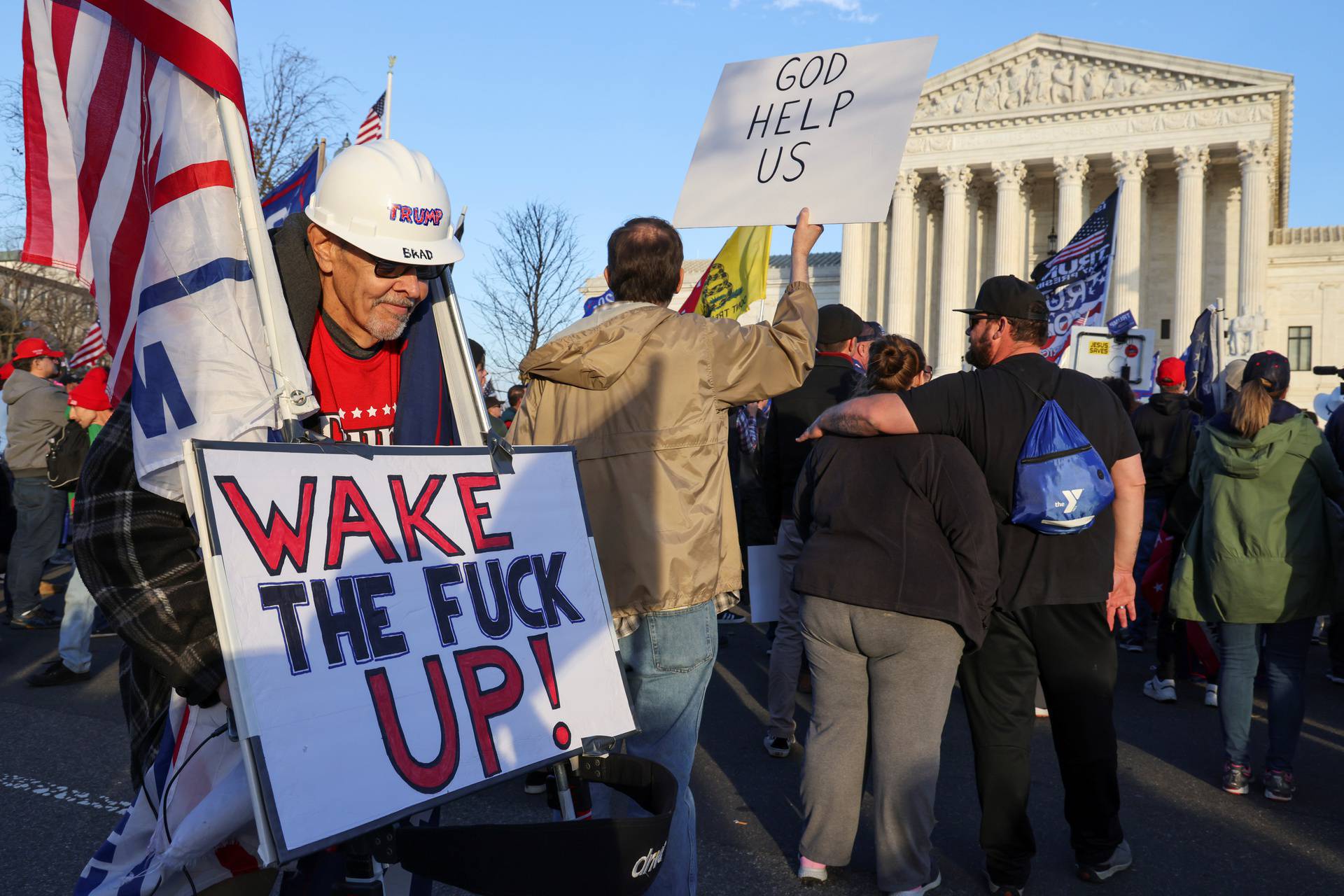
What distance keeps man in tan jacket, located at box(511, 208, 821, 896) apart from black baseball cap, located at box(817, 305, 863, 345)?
2.78m

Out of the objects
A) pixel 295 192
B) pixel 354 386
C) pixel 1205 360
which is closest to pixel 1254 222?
pixel 1205 360

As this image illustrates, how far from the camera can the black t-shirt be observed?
12.5ft

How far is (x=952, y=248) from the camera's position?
52.4m

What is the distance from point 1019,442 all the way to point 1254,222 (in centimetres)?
5087

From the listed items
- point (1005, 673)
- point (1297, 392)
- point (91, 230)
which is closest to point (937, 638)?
point (1005, 673)

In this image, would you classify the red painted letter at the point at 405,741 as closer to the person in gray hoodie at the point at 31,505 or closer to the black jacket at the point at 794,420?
the black jacket at the point at 794,420

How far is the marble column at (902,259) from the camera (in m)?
52.4

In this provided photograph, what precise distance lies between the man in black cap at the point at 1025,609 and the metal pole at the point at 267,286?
92.5 inches

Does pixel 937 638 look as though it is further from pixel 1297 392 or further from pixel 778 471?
pixel 1297 392

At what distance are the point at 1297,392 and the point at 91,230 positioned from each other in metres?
53.5

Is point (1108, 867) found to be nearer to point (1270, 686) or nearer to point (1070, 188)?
point (1270, 686)

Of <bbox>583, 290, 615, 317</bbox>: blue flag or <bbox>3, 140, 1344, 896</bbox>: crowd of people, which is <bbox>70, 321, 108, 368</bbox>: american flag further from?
<bbox>3, 140, 1344, 896</bbox>: crowd of people

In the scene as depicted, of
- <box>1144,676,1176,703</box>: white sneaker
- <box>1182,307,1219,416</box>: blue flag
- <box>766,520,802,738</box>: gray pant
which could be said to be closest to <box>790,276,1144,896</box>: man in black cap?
<box>766,520,802,738</box>: gray pant

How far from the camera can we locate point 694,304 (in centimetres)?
955
